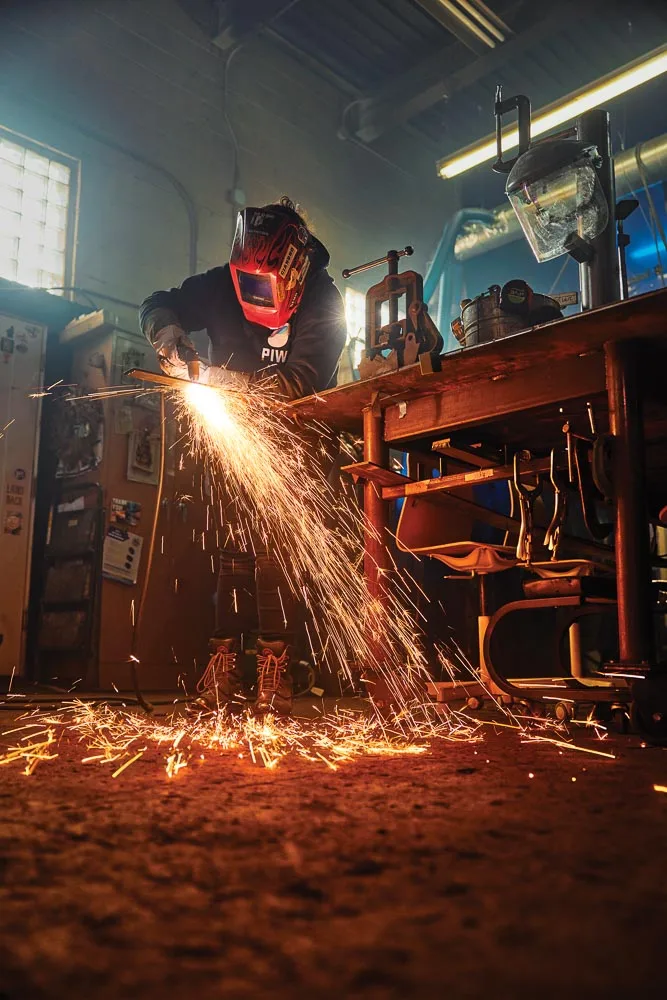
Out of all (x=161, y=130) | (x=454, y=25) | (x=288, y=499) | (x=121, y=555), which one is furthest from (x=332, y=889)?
(x=454, y=25)

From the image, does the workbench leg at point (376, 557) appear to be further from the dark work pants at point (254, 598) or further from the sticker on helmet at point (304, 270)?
the sticker on helmet at point (304, 270)

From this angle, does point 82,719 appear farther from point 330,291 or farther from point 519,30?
A: point 519,30

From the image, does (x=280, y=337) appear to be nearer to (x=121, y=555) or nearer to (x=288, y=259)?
(x=288, y=259)

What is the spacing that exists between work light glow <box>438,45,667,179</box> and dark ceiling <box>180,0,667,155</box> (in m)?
0.96

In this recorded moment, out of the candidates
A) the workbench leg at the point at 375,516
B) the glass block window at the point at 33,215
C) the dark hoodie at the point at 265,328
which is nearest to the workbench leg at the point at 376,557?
the workbench leg at the point at 375,516

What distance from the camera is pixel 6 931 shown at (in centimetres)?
70

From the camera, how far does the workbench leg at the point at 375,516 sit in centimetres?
281

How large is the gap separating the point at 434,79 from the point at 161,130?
282 centimetres

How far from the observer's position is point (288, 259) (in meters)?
3.27

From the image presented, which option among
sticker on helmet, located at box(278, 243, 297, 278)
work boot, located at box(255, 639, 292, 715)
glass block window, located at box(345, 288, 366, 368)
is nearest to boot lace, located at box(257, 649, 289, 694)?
work boot, located at box(255, 639, 292, 715)

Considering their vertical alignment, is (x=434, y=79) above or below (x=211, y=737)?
above

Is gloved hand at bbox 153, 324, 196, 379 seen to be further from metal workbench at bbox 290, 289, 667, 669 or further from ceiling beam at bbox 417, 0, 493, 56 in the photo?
ceiling beam at bbox 417, 0, 493, 56

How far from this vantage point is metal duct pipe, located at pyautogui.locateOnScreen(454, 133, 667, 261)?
6.93 metres

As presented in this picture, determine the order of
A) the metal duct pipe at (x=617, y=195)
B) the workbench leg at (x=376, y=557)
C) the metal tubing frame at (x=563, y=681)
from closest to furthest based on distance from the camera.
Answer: the metal tubing frame at (x=563, y=681)
the workbench leg at (x=376, y=557)
the metal duct pipe at (x=617, y=195)
